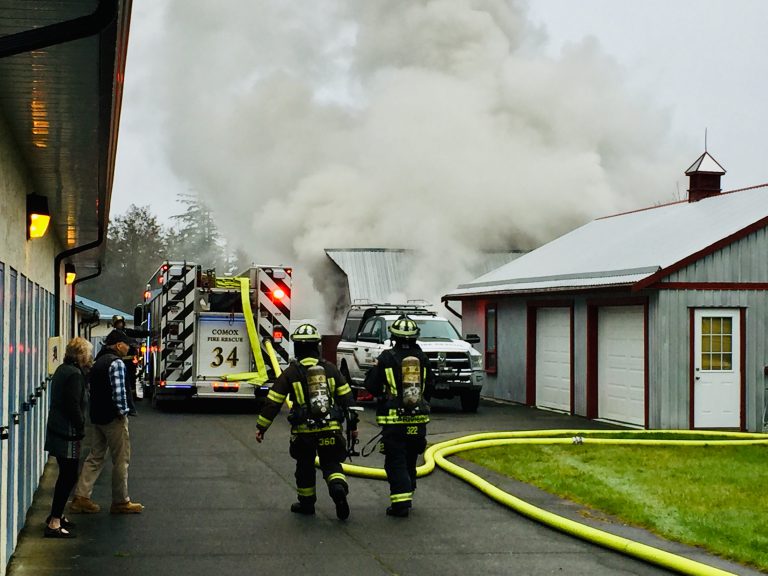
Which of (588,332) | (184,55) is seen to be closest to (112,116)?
(588,332)

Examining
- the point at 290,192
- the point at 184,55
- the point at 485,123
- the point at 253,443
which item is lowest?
the point at 253,443

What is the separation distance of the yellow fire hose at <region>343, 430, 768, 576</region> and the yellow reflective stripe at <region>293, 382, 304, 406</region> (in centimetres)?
236

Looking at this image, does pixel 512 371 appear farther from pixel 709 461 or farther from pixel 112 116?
pixel 112 116

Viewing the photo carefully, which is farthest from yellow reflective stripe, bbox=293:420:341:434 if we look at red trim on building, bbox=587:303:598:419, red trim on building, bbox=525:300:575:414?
red trim on building, bbox=525:300:575:414

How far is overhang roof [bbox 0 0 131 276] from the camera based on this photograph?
4.80 metres

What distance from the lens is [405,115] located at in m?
48.8

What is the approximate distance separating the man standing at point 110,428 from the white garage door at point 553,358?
13204mm

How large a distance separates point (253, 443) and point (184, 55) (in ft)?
118

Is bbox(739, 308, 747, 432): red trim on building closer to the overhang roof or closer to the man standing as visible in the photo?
the overhang roof

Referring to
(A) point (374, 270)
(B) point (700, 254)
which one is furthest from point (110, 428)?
(A) point (374, 270)

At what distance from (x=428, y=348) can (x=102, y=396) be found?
12354mm

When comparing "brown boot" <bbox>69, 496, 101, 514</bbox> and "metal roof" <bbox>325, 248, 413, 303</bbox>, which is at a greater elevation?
"metal roof" <bbox>325, 248, 413, 303</bbox>

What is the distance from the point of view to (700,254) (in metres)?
18.2

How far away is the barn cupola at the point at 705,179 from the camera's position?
24.2m
